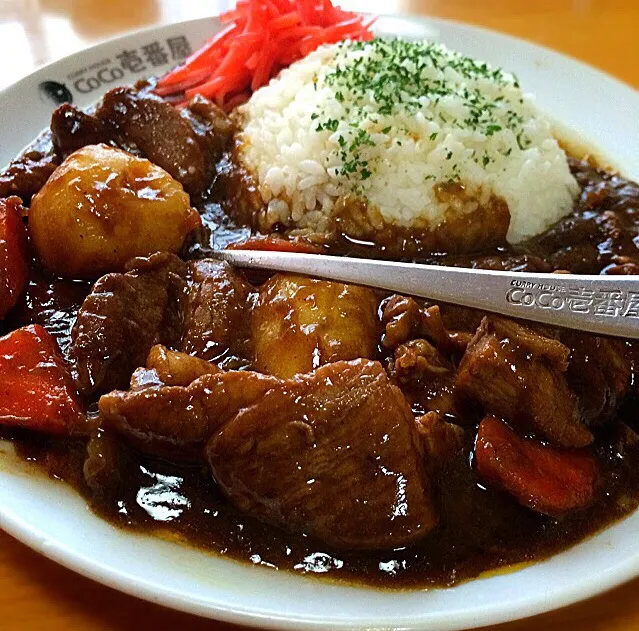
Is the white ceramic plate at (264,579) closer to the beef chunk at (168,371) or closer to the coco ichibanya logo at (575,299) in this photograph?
the beef chunk at (168,371)

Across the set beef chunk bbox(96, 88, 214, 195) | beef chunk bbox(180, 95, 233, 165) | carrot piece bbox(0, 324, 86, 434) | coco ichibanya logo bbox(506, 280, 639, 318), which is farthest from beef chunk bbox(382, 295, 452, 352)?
beef chunk bbox(180, 95, 233, 165)

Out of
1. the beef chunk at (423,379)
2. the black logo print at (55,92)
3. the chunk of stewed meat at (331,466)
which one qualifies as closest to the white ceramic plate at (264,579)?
the chunk of stewed meat at (331,466)

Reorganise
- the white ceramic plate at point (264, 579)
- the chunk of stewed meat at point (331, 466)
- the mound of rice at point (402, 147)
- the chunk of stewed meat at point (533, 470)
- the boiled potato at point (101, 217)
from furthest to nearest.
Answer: the mound of rice at point (402, 147) → the boiled potato at point (101, 217) → the chunk of stewed meat at point (533, 470) → the chunk of stewed meat at point (331, 466) → the white ceramic plate at point (264, 579)

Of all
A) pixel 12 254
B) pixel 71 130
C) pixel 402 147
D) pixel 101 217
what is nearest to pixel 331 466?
pixel 101 217

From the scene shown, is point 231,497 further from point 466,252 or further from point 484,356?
point 466,252

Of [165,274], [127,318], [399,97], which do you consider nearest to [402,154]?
[399,97]

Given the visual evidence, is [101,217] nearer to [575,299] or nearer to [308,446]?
[308,446]
